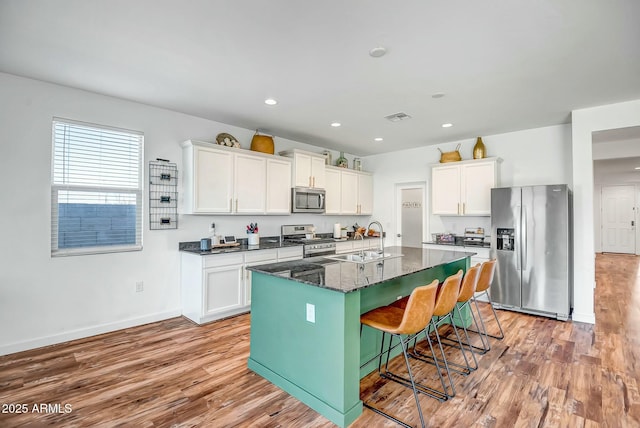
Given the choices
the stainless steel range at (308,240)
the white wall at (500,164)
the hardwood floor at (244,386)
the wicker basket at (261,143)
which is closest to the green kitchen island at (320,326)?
the hardwood floor at (244,386)

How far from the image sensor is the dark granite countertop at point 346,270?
2.13 metres

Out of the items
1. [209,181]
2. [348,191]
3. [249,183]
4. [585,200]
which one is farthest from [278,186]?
[585,200]

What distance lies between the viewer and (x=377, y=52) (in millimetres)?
2496

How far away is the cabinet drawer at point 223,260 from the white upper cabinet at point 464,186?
135 inches

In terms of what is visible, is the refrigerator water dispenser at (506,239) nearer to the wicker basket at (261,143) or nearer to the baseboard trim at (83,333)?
the wicker basket at (261,143)

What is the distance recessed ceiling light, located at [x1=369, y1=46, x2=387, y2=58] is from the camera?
96.2 inches

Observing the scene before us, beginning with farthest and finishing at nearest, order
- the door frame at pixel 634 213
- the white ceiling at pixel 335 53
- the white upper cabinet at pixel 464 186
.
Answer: the door frame at pixel 634 213
the white upper cabinet at pixel 464 186
the white ceiling at pixel 335 53

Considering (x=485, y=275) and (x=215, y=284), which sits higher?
(x=485, y=275)

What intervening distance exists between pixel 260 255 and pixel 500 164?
404 cm

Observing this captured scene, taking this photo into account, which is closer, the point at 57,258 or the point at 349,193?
the point at 57,258

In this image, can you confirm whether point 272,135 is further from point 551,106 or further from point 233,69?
point 551,106

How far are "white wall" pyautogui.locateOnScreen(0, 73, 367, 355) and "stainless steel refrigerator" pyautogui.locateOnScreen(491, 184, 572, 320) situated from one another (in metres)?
4.43

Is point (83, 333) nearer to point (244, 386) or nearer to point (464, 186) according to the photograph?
point (244, 386)

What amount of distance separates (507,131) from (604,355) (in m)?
3.26
